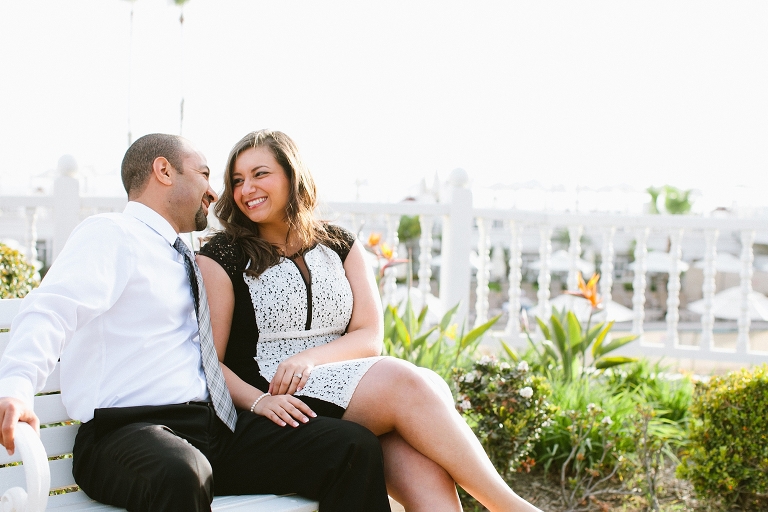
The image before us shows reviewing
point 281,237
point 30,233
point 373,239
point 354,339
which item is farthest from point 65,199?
point 354,339

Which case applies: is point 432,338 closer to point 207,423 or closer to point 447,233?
point 447,233

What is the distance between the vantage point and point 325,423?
200 centimetres

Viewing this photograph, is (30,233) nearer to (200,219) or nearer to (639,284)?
(200,219)

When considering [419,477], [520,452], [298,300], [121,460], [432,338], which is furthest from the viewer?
[432,338]

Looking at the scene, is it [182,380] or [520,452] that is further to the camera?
[520,452]

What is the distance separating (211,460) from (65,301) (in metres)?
0.62

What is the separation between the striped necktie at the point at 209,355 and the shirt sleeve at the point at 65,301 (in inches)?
8.2

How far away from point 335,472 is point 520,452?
1.47 m

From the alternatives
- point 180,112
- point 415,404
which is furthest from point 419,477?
point 180,112

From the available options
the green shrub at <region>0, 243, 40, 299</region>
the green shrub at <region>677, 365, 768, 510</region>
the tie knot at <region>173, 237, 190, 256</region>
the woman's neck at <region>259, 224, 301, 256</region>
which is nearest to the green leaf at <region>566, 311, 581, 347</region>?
the green shrub at <region>677, 365, 768, 510</region>

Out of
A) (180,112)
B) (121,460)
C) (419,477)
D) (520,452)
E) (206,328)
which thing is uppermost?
(180,112)

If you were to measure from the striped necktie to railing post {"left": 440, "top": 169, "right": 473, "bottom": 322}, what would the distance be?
10.9ft

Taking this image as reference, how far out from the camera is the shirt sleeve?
1.61 metres

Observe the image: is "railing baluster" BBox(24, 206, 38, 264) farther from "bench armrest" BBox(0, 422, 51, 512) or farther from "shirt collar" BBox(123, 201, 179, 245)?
"bench armrest" BBox(0, 422, 51, 512)
